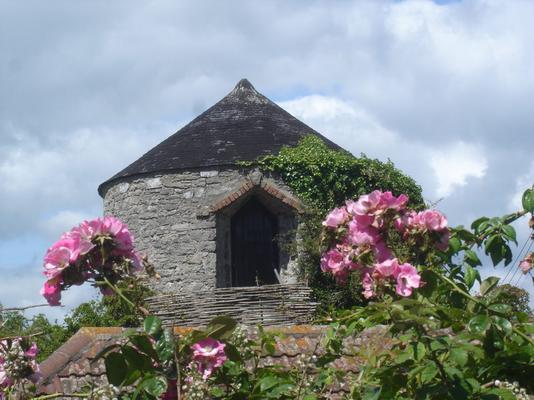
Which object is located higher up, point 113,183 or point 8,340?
point 113,183

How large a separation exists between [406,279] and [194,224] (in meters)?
13.4

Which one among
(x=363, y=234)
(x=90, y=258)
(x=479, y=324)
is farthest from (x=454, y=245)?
(x=90, y=258)

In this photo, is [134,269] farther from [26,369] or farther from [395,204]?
[395,204]

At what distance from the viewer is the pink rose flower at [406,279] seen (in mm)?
3025

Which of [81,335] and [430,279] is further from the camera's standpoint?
[81,335]

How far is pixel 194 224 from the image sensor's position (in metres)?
16.3

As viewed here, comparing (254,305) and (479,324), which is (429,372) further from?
(254,305)

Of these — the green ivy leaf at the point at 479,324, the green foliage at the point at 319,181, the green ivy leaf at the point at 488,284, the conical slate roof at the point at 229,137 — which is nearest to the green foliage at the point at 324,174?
the green foliage at the point at 319,181

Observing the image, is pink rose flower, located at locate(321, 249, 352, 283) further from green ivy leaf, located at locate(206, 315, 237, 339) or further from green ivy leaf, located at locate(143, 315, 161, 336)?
green ivy leaf, located at locate(143, 315, 161, 336)

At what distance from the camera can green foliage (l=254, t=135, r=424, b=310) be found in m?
15.7

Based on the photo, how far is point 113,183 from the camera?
1784 centimetres

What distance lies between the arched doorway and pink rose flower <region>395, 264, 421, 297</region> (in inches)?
532

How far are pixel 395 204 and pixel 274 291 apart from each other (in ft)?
34.3

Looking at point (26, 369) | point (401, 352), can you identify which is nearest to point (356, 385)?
point (401, 352)
